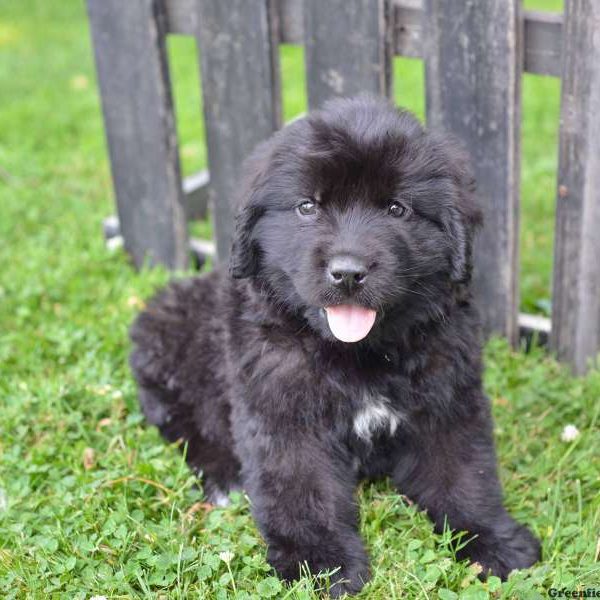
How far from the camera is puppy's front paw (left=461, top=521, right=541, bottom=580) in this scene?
2676mm

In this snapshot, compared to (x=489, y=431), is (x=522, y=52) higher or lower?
higher

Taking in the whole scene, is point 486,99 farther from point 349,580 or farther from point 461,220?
point 349,580

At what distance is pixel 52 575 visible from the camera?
2.62m

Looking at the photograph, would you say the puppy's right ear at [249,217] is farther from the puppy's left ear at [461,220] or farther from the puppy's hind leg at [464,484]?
the puppy's hind leg at [464,484]

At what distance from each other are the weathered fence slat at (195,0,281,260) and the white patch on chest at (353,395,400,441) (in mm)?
1202

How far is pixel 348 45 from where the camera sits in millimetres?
3518

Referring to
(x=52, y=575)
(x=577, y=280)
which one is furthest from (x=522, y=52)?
(x=52, y=575)

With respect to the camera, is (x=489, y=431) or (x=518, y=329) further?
(x=518, y=329)

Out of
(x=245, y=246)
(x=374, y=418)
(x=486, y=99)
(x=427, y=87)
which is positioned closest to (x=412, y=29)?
(x=427, y=87)

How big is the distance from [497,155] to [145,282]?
1848 mm

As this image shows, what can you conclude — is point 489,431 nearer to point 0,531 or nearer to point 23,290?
point 0,531

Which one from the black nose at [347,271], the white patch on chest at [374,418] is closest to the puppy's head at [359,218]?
the black nose at [347,271]

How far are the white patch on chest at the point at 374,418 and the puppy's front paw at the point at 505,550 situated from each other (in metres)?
0.44

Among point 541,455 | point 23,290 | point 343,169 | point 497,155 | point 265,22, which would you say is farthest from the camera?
point 23,290
